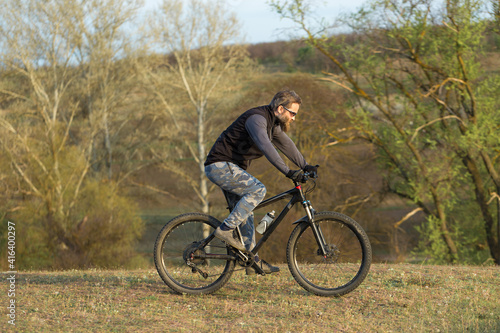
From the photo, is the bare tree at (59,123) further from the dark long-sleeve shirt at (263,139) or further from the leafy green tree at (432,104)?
the dark long-sleeve shirt at (263,139)

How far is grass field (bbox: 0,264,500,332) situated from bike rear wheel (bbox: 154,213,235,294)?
146 millimetres

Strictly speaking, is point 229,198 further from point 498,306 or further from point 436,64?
point 436,64

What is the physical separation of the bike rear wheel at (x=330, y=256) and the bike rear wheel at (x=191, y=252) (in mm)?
729

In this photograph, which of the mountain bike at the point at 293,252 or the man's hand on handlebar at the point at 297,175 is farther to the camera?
the mountain bike at the point at 293,252

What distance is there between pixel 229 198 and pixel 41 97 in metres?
31.4

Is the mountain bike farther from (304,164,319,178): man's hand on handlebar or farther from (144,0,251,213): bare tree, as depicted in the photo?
(144,0,251,213): bare tree

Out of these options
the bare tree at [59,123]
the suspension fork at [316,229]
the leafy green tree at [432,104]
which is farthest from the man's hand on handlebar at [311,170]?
the bare tree at [59,123]

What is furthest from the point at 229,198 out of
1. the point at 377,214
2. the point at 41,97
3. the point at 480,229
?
the point at 41,97

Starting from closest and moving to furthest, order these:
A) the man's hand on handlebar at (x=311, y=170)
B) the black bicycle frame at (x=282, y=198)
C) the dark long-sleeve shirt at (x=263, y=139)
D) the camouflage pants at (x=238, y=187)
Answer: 1. the dark long-sleeve shirt at (x=263, y=139)
2. the man's hand on handlebar at (x=311, y=170)
3. the camouflage pants at (x=238, y=187)
4. the black bicycle frame at (x=282, y=198)

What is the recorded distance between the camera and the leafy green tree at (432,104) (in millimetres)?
18891

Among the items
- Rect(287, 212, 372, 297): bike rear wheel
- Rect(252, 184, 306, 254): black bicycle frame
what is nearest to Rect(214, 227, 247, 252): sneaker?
Rect(252, 184, 306, 254): black bicycle frame

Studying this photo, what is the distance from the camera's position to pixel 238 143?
18.0 feet

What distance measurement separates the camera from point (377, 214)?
2972 cm

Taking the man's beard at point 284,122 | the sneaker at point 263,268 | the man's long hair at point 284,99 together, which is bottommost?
the sneaker at point 263,268
